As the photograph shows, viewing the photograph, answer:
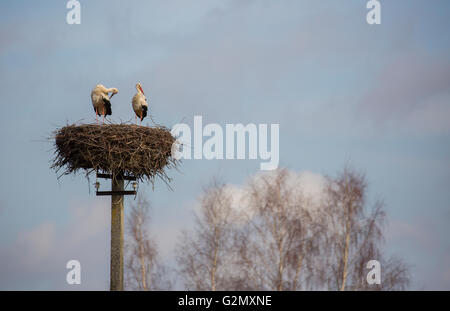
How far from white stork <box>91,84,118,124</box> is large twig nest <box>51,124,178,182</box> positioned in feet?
3.65

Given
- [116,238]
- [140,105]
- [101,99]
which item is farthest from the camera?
[140,105]

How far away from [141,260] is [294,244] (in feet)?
14.1

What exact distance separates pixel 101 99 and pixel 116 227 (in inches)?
106

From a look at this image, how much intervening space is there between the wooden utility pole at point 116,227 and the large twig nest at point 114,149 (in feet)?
0.50

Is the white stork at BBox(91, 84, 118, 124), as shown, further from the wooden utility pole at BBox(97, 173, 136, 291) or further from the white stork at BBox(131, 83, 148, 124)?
the wooden utility pole at BBox(97, 173, 136, 291)

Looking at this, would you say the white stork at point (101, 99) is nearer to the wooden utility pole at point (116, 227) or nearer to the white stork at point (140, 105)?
the white stork at point (140, 105)

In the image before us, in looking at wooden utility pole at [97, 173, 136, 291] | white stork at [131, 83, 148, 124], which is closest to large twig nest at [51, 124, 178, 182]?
wooden utility pole at [97, 173, 136, 291]

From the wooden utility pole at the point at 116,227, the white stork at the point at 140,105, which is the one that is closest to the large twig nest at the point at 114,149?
the wooden utility pole at the point at 116,227

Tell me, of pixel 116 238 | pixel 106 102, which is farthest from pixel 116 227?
pixel 106 102

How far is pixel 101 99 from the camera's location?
34.7 feet

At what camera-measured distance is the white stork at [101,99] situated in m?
10.6

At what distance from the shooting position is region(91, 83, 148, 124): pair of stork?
1057cm

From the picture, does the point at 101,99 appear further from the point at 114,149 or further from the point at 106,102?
the point at 114,149
